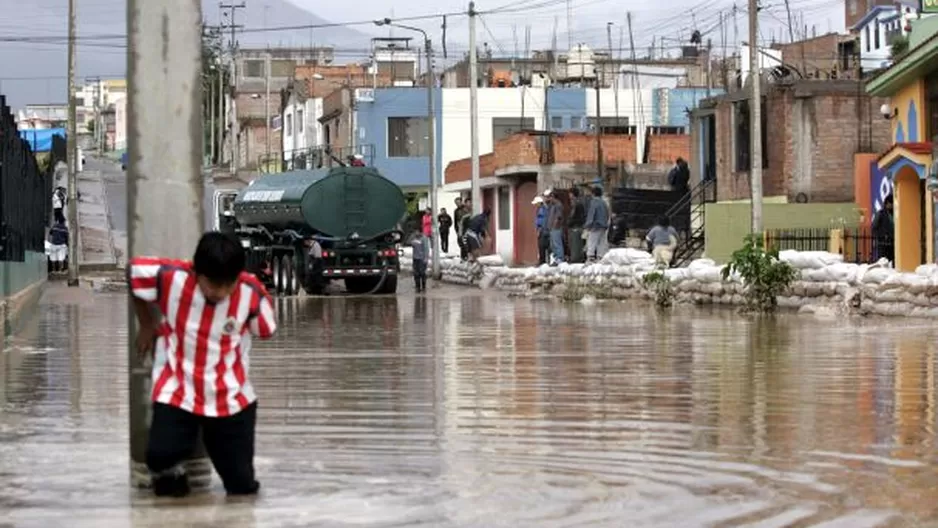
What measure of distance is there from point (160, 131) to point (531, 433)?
11.7 feet

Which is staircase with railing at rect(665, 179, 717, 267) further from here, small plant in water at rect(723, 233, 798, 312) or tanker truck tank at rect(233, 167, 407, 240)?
small plant in water at rect(723, 233, 798, 312)

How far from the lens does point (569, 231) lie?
41.1 meters

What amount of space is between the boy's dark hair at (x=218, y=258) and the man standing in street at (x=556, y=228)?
30893mm

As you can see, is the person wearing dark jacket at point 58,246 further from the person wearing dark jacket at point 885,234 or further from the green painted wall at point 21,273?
the person wearing dark jacket at point 885,234

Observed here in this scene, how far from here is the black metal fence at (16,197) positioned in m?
24.6

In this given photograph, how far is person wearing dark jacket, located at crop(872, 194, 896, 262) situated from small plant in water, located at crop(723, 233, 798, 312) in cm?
606

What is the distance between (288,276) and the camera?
40062 millimetres

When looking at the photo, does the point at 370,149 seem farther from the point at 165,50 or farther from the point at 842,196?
the point at 165,50

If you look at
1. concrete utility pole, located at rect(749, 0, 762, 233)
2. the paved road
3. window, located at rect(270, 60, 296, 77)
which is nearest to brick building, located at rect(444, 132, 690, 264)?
the paved road

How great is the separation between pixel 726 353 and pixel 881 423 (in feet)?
21.7

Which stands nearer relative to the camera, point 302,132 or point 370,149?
point 370,149

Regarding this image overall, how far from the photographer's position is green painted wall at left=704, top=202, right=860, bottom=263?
3828 cm

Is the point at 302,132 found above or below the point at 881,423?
above

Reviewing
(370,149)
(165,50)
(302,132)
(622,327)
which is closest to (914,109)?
(622,327)
